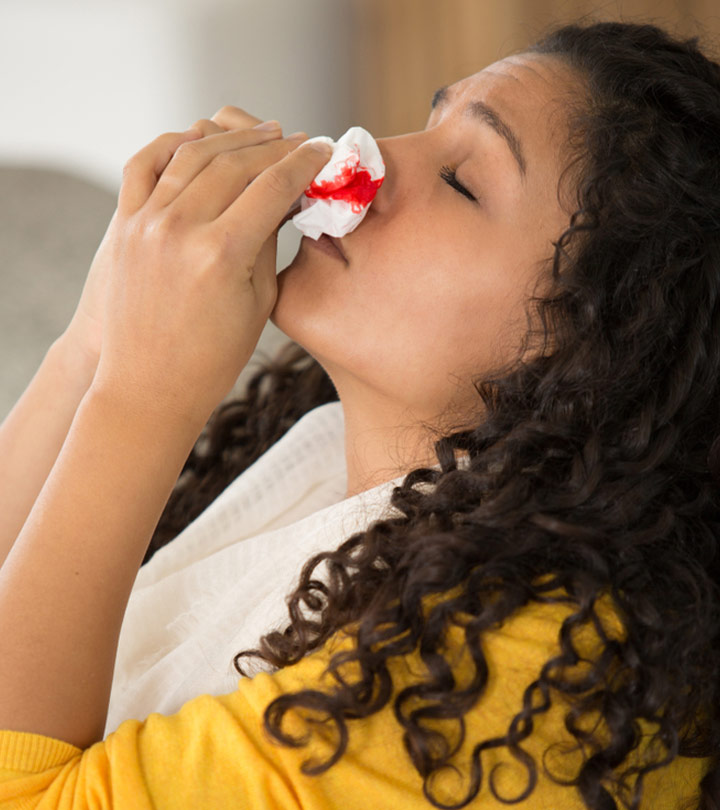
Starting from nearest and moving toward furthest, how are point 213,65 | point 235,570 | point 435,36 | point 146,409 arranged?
point 146,409 → point 235,570 → point 435,36 → point 213,65

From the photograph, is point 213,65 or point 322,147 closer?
point 322,147

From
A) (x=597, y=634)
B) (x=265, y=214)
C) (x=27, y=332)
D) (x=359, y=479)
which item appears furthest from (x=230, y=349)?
(x=27, y=332)

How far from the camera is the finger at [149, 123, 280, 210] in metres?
0.86

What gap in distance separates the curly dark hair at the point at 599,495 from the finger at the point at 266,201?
0.25m

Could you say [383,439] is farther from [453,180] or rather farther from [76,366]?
[76,366]

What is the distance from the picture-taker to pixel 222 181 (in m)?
0.86

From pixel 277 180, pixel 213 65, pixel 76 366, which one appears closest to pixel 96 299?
pixel 76 366

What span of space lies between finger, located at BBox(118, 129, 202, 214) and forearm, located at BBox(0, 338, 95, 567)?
0.27m

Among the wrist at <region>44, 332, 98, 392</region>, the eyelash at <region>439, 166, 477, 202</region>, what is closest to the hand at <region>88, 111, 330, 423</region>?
the eyelash at <region>439, 166, 477, 202</region>

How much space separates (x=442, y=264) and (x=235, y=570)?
0.42 metres

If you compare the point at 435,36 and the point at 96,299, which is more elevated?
the point at 435,36

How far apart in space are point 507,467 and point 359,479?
284 mm

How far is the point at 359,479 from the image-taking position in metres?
1.03

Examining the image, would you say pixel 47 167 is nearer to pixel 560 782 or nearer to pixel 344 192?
pixel 344 192
